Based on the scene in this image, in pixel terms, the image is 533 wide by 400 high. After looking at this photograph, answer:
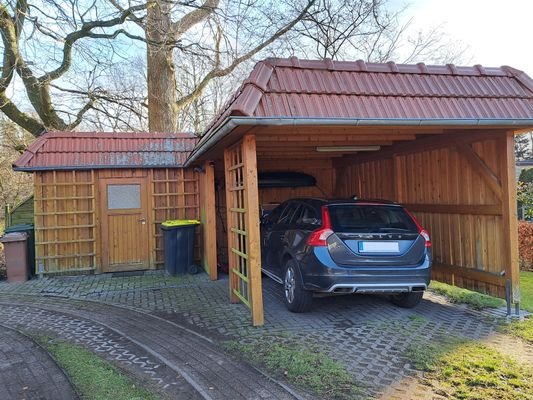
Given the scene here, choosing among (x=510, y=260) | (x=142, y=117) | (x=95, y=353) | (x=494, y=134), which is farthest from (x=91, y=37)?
(x=510, y=260)

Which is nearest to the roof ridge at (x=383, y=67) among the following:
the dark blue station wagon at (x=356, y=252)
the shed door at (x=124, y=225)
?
the dark blue station wagon at (x=356, y=252)

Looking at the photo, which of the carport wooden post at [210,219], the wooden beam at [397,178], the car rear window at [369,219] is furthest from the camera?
the carport wooden post at [210,219]

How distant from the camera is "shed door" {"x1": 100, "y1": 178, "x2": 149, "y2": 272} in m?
9.16

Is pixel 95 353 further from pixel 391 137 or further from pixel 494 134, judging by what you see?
pixel 494 134

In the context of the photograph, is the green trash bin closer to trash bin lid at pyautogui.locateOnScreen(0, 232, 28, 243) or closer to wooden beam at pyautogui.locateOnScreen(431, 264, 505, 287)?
trash bin lid at pyautogui.locateOnScreen(0, 232, 28, 243)

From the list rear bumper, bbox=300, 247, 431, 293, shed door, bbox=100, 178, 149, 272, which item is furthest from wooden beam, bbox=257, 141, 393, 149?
shed door, bbox=100, 178, 149, 272

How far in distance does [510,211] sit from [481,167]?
0.75m

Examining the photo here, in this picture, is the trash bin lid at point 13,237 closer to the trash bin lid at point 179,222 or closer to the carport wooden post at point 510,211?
the trash bin lid at point 179,222

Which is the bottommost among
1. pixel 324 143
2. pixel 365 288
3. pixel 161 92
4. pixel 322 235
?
pixel 365 288

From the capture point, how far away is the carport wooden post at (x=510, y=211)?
17.1ft

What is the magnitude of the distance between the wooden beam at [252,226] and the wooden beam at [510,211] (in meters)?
3.35

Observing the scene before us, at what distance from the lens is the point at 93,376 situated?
3574 millimetres

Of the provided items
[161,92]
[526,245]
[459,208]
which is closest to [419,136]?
[459,208]

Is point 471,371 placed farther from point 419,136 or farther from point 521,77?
point 521,77
